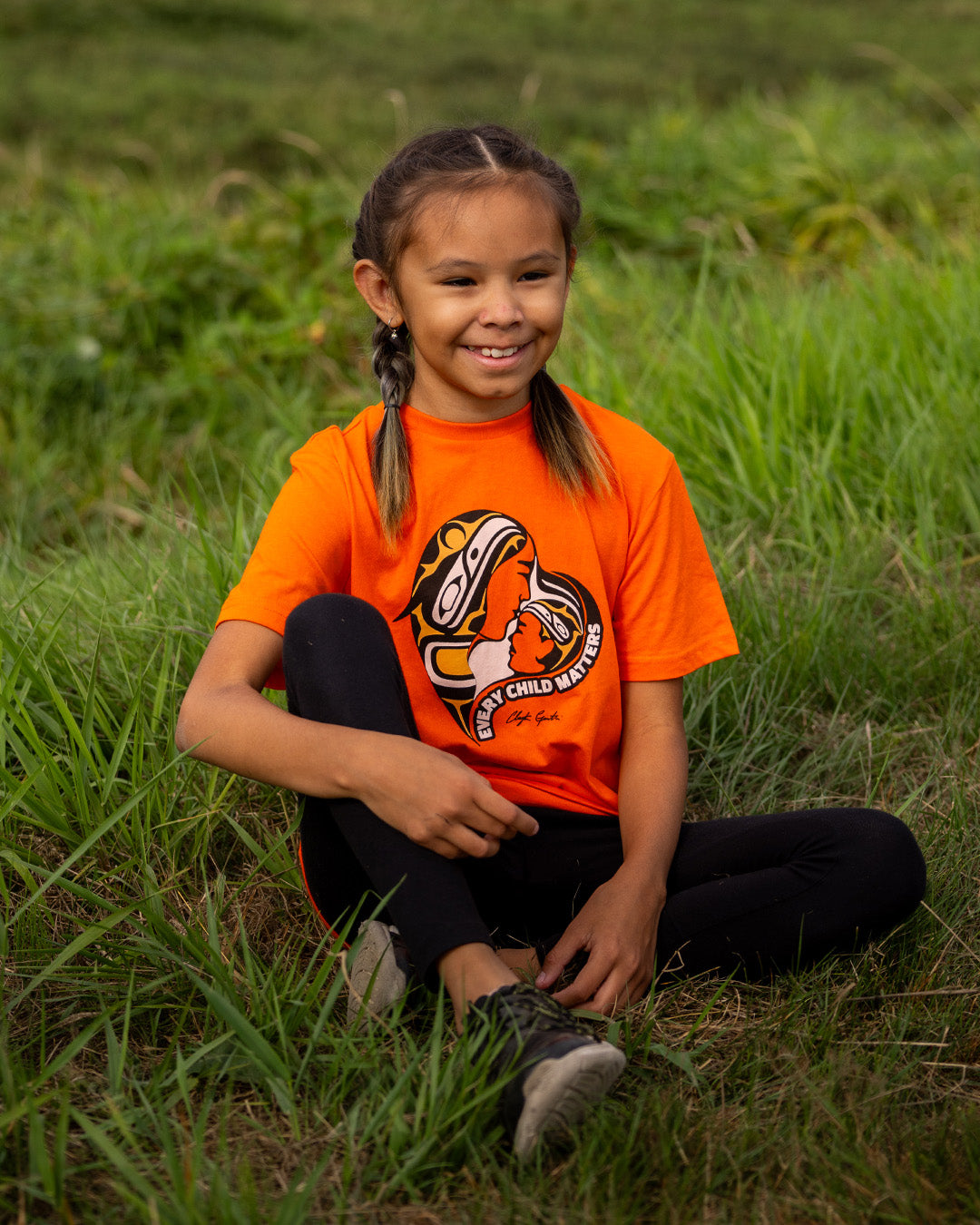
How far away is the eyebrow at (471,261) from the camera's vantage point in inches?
67.1

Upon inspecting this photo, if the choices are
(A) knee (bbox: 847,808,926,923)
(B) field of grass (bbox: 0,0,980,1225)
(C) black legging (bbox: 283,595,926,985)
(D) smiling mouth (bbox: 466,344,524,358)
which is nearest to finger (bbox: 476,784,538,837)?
(C) black legging (bbox: 283,595,926,985)

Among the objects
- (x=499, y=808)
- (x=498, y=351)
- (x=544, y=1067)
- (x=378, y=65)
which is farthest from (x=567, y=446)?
(x=378, y=65)

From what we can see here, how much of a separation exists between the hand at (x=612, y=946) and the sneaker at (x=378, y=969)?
197 mm

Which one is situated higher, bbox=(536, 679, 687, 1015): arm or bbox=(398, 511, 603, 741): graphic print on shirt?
bbox=(398, 511, 603, 741): graphic print on shirt

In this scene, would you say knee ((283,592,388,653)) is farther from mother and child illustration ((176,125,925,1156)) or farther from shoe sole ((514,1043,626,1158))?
shoe sole ((514,1043,626,1158))

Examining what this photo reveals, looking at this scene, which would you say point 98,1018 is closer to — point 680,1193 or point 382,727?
point 382,727

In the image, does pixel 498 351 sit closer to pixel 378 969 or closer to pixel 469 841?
pixel 469 841

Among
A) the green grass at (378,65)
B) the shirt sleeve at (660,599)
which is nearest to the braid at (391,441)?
the shirt sleeve at (660,599)

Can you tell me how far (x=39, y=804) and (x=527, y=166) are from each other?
124cm

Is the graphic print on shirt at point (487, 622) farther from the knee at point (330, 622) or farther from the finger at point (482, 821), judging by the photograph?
the finger at point (482, 821)

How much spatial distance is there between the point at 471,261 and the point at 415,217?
0.41 ft

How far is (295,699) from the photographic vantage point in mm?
1649

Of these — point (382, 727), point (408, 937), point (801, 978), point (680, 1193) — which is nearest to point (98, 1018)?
point (408, 937)

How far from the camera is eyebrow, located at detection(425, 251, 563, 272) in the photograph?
5.59 feet
